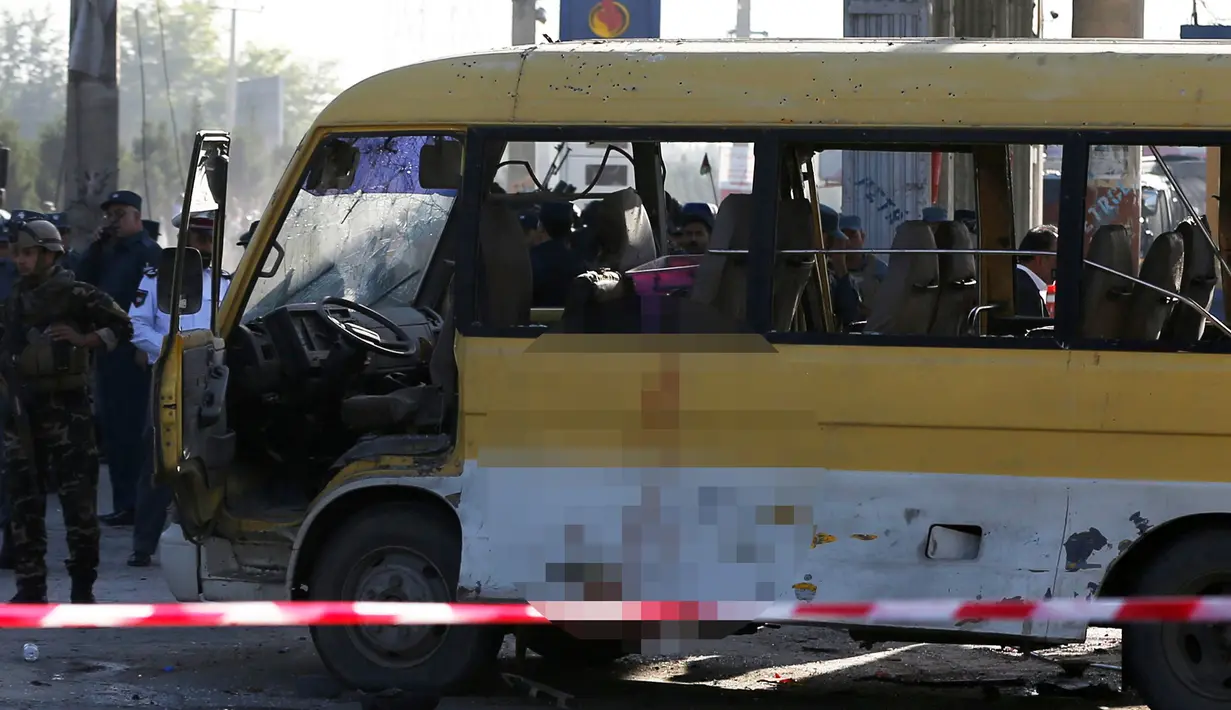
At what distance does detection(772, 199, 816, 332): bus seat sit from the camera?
6199 mm

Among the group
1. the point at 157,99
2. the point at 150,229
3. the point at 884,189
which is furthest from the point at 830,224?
the point at 157,99

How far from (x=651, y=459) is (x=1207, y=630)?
194 centimetres

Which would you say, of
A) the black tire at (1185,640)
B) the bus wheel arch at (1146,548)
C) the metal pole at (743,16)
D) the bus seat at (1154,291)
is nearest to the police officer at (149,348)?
the bus seat at (1154,291)

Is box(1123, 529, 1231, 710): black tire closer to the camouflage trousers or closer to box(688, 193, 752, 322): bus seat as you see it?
box(688, 193, 752, 322): bus seat

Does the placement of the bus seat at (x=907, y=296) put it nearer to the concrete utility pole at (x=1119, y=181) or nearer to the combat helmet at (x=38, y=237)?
the concrete utility pole at (x=1119, y=181)

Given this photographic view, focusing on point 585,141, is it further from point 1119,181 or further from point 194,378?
point 1119,181

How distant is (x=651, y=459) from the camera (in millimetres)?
6172

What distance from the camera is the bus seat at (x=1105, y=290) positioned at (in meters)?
5.94

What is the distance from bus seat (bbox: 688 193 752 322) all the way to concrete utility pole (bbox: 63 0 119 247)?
9692 millimetres

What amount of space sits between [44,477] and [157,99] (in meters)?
61.5

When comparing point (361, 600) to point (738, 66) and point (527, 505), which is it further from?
point (738, 66)

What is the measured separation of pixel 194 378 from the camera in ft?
21.5

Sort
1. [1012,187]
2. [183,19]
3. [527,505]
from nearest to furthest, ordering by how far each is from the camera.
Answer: [527,505]
[1012,187]
[183,19]

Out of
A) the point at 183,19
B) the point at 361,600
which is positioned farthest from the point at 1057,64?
the point at 183,19
